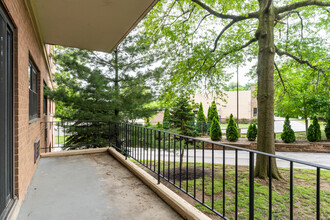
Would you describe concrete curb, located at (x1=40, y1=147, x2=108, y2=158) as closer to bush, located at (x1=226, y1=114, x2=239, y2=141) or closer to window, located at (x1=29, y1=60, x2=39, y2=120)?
window, located at (x1=29, y1=60, x2=39, y2=120)

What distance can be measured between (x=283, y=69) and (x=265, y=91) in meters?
3.65

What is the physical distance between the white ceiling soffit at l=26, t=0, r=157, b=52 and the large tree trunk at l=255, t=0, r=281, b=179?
14.0 ft

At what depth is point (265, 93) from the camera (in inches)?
234

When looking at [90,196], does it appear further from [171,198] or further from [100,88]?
[100,88]

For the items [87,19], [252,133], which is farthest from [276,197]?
[252,133]

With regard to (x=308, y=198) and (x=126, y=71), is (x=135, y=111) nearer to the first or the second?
(x=126, y=71)

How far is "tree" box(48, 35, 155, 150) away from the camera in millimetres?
7348

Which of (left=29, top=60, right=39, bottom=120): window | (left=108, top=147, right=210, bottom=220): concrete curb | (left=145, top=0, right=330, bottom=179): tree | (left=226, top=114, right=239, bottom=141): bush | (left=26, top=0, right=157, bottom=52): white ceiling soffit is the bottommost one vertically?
(left=226, top=114, right=239, bottom=141): bush

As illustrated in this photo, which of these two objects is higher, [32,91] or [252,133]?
[32,91]

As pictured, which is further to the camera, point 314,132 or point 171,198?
point 314,132

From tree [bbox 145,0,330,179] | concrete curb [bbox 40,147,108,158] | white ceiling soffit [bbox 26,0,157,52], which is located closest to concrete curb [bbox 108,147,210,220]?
concrete curb [bbox 40,147,108,158]

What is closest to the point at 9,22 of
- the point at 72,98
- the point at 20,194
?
the point at 20,194

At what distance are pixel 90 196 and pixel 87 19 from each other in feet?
9.32

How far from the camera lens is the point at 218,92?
818 centimetres
